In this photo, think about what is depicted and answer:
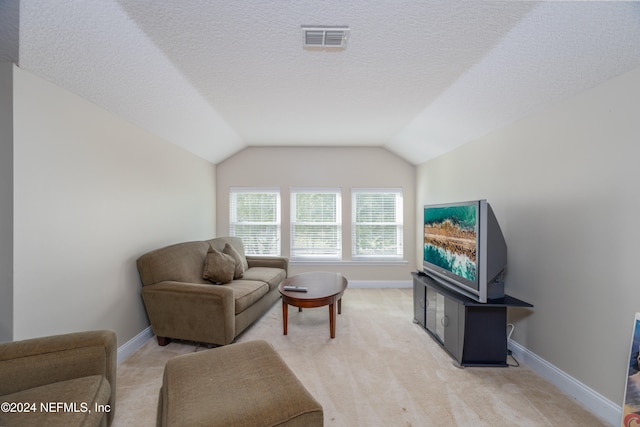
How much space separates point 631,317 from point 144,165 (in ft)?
13.5

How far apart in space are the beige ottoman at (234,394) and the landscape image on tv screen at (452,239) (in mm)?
1809

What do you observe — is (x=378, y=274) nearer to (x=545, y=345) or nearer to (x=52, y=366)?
(x=545, y=345)

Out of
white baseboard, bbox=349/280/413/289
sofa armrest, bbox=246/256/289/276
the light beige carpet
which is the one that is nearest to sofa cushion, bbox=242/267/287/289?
sofa armrest, bbox=246/256/289/276

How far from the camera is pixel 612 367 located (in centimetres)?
159

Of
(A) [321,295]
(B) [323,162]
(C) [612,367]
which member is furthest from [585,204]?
(B) [323,162]

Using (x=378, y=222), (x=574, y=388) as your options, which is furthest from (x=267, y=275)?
(x=574, y=388)

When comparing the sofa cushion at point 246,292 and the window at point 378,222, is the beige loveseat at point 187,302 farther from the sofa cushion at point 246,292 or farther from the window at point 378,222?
the window at point 378,222

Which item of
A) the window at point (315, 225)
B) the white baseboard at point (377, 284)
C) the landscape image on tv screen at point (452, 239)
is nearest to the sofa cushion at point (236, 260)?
the window at point (315, 225)

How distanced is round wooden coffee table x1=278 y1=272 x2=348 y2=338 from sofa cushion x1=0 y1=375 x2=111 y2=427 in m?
1.53

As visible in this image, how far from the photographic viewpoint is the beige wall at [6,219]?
4.88 ft

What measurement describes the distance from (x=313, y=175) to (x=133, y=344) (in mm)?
3328

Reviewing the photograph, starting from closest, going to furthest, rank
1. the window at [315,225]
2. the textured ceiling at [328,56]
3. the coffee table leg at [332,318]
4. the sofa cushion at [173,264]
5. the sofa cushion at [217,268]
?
the textured ceiling at [328,56], the sofa cushion at [173,264], the coffee table leg at [332,318], the sofa cushion at [217,268], the window at [315,225]

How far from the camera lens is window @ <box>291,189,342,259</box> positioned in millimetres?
4500

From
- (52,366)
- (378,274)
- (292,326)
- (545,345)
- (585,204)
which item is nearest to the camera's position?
(52,366)
